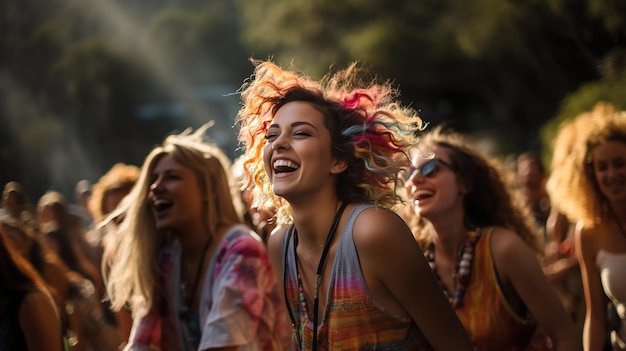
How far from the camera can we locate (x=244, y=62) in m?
35.3

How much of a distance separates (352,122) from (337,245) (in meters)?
0.50

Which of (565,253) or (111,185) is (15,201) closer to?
(111,185)

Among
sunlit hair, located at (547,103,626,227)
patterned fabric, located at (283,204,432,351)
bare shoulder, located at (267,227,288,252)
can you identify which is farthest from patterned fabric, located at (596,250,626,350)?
bare shoulder, located at (267,227,288,252)

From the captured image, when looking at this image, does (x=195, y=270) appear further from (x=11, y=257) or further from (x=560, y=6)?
(x=560, y=6)

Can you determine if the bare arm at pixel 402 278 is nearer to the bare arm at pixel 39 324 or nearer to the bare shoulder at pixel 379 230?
the bare shoulder at pixel 379 230

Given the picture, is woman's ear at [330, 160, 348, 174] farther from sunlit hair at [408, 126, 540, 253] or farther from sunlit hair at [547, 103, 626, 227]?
sunlit hair at [547, 103, 626, 227]

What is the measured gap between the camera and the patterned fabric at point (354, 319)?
→ 303 centimetres

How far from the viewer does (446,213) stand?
441 centimetres

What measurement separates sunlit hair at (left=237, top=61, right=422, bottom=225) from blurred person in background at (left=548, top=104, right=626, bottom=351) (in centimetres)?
176

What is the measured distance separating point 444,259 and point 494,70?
23.1 m

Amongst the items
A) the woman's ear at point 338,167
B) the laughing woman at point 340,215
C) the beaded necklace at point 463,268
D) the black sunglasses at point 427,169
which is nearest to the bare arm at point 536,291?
the beaded necklace at point 463,268

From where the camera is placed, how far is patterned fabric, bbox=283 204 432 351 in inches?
119

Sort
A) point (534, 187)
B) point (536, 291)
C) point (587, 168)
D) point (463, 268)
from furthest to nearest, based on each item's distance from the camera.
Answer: point (534, 187)
point (587, 168)
point (463, 268)
point (536, 291)

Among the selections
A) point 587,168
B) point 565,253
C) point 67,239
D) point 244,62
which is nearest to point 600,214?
point 587,168
